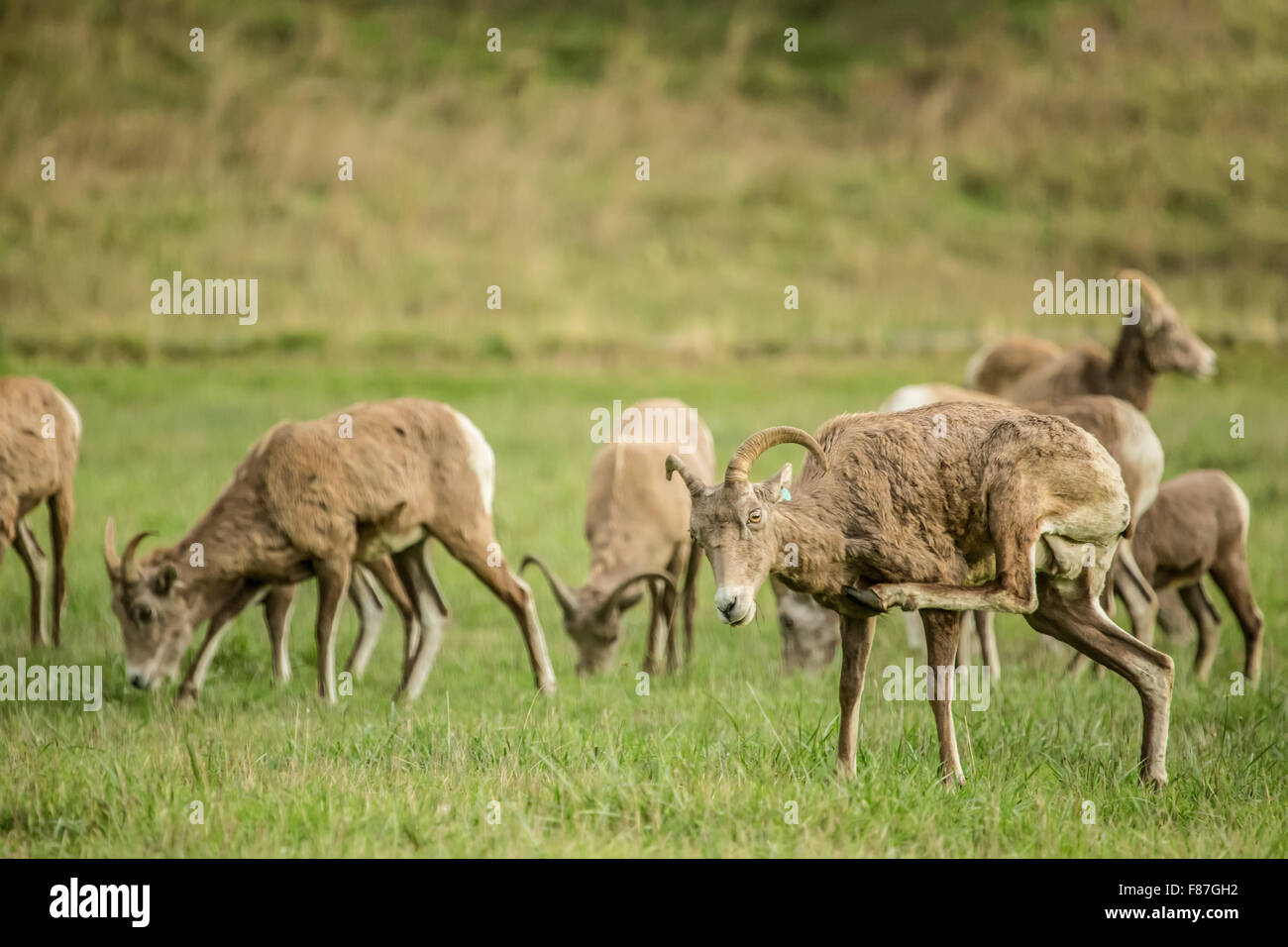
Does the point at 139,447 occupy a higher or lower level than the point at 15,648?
higher

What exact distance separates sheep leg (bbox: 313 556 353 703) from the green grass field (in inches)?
9.1

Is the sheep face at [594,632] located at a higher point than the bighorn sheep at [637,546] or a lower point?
lower

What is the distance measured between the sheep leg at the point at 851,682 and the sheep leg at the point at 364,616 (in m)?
4.96

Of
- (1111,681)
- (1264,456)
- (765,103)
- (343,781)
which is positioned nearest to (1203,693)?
(1111,681)

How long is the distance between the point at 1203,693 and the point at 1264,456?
10011mm

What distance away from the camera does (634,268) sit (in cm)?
3328

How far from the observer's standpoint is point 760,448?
23.1ft

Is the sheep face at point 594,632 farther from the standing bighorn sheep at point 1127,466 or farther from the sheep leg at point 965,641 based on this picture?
the sheep leg at point 965,641

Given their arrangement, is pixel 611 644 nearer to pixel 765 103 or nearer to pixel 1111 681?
pixel 1111 681

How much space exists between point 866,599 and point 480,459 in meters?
4.41

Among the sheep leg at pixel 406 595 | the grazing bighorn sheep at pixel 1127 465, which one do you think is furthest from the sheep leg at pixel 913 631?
the sheep leg at pixel 406 595

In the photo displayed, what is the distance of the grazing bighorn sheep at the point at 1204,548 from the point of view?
11508 mm

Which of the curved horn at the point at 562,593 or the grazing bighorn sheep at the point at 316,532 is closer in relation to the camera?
the grazing bighorn sheep at the point at 316,532
